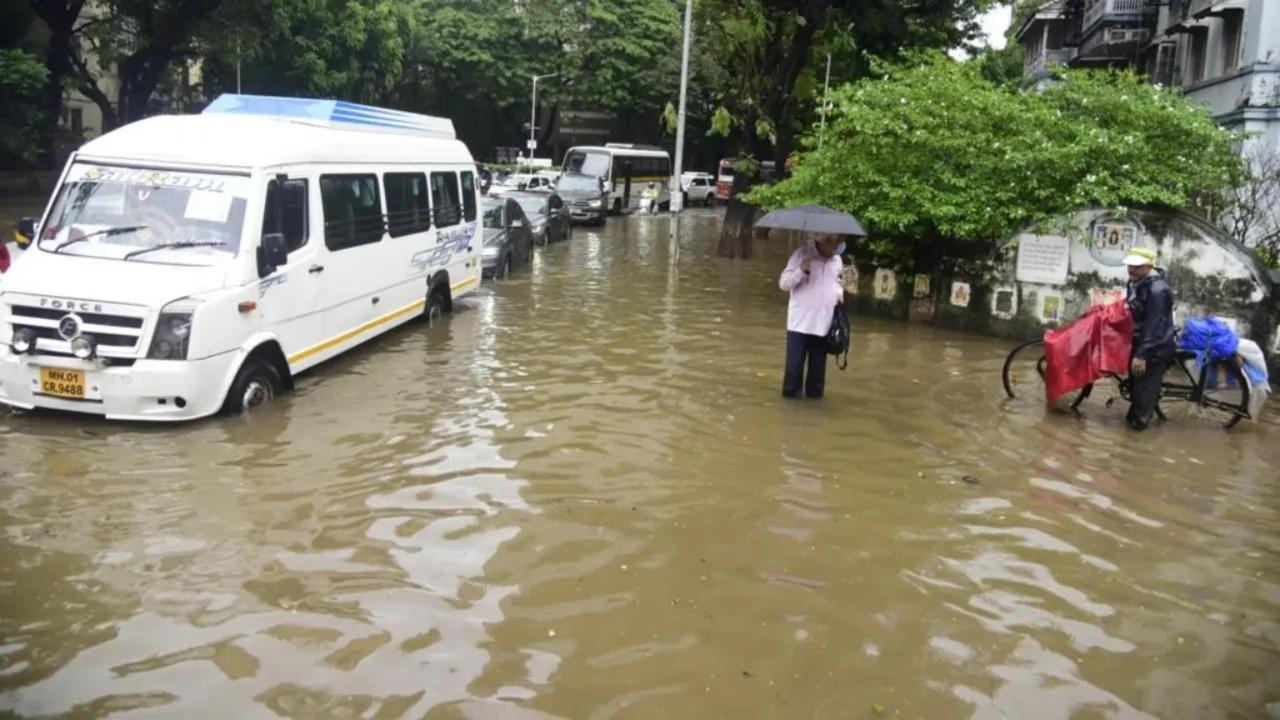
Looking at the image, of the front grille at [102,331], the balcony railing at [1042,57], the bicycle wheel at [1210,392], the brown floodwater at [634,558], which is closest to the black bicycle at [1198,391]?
the bicycle wheel at [1210,392]

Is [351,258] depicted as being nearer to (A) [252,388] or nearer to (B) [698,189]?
(A) [252,388]

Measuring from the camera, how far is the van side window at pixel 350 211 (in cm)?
973

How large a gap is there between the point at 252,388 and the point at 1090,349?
7.04 m

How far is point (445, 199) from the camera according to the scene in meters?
13.3

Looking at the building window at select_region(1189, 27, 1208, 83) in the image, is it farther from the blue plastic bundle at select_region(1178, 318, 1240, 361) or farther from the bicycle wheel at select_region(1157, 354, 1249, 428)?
the blue plastic bundle at select_region(1178, 318, 1240, 361)

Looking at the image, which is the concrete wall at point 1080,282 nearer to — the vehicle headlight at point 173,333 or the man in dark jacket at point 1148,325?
the man in dark jacket at point 1148,325

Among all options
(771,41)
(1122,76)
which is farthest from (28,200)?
(1122,76)

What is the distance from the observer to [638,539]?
5.90 m

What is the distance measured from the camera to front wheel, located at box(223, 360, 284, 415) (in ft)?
26.5

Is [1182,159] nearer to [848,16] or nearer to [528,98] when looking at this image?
[848,16]

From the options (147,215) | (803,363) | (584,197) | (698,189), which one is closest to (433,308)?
(147,215)

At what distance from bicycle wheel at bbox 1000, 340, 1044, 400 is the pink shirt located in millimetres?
1793

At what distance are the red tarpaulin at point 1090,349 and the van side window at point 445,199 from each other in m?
7.46

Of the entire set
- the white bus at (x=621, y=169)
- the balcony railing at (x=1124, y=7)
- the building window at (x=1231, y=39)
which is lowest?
the white bus at (x=621, y=169)
